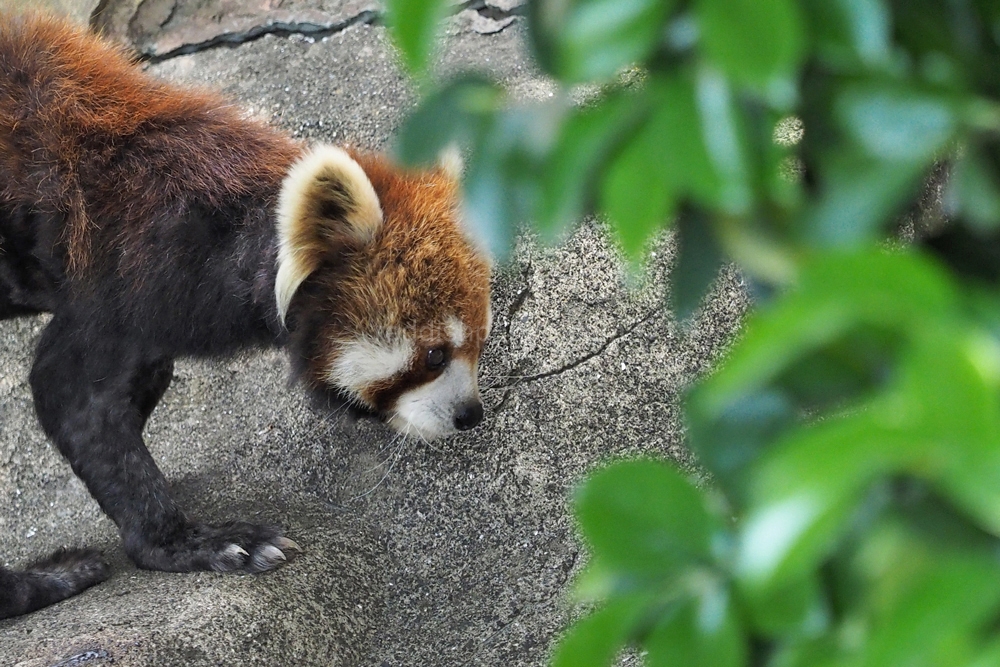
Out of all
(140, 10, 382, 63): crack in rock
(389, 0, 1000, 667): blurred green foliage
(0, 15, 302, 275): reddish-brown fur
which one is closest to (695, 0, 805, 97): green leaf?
(389, 0, 1000, 667): blurred green foliage

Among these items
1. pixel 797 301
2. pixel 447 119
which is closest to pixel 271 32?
pixel 447 119

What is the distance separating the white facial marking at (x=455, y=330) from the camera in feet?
7.39

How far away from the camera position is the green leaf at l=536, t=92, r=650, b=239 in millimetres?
448

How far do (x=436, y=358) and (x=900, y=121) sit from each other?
1.92 m

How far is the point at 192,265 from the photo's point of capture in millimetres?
2184

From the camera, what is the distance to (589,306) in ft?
8.64

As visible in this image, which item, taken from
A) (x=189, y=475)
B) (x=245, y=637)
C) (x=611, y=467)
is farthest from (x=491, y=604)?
(x=611, y=467)

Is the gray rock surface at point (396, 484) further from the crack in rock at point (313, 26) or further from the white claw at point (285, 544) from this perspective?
the crack in rock at point (313, 26)

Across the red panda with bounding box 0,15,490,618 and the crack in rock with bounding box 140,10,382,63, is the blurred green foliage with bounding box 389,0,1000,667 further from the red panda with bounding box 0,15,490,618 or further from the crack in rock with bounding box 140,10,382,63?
the crack in rock with bounding box 140,10,382,63

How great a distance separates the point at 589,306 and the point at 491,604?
831mm

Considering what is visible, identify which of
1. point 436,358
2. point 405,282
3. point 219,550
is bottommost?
point 219,550

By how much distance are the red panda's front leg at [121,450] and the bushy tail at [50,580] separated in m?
0.11

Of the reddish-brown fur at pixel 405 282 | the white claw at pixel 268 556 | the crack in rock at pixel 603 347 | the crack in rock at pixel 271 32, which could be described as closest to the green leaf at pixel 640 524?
the reddish-brown fur at pixel 405 282

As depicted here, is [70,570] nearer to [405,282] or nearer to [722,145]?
[405,282]
